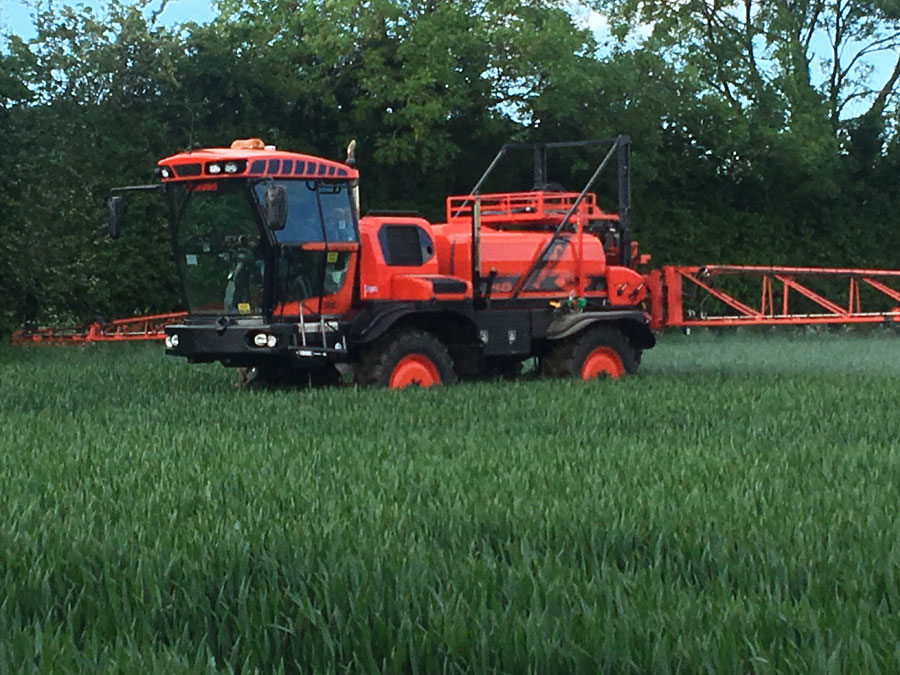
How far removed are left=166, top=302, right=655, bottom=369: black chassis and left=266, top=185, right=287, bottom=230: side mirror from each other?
1.16 metres

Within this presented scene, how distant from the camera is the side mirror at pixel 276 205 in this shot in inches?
555

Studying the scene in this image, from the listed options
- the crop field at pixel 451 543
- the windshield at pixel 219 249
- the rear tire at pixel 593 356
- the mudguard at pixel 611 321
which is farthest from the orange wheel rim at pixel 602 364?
the crop field at pixel 451 543

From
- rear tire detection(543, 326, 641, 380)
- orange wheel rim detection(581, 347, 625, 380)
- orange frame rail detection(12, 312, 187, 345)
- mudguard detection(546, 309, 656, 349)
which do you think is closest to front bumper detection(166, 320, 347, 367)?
mudguard detection(546, 309, 656, 349)

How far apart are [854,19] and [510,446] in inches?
1339

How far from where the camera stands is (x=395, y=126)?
27797mm

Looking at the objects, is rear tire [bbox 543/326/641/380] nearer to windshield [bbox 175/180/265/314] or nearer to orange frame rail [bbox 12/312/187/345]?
windshield [bbox 175/180/265/314]

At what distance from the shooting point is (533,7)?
30.2 meters

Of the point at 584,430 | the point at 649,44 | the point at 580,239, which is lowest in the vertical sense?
the point at 584,430

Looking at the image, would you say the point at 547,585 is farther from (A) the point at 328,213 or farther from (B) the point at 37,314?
(B) the point at 37,314

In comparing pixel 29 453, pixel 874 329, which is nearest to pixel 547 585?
pixel 29 453

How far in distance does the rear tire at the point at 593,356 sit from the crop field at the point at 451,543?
469cm

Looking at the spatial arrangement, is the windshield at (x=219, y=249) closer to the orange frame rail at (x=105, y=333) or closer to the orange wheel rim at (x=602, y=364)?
the orange wheel rim at (x=602, y=364)

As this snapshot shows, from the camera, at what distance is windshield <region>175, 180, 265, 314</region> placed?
14789mm

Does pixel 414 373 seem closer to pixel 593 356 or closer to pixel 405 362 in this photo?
pixel 405 362
